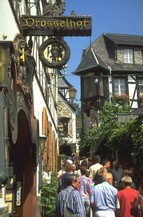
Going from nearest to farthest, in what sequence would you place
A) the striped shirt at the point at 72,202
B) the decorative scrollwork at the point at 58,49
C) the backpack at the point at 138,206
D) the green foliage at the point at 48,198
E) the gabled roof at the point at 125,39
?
the striped shirt at the point at 72,202, the backpack at the point at 138,206, the decorative scrollwork at the point at 58,49, the green foliage at the point at 48,198, the gabled roof at the point at 125,39

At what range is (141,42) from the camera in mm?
36375

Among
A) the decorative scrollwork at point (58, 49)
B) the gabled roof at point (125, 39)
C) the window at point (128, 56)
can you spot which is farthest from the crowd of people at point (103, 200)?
the gabled roof at point (125, 39)

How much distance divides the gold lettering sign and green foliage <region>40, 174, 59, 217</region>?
5.12 metres

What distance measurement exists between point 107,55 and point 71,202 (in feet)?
98.5

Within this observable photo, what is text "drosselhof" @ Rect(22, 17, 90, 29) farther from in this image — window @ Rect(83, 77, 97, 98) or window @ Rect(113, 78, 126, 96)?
window @ Rect(113, 78, 126, 96)

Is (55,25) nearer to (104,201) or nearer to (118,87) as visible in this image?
(104,201)

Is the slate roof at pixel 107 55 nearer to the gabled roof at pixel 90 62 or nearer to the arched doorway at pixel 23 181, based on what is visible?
Answer: the gabled roof at pixel 90 62

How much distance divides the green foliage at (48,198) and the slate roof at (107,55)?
21.5 meters

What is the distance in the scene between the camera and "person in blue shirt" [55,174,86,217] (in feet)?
20.5

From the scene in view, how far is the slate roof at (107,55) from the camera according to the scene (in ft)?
111

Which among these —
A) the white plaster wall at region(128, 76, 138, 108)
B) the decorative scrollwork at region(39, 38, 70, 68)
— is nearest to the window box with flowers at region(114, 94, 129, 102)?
the white plaster wall at region(128, 76, 138, 108)

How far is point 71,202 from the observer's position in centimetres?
632

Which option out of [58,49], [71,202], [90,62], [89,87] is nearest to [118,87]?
[89,87]

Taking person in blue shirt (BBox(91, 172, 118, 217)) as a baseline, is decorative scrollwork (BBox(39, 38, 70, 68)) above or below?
above
